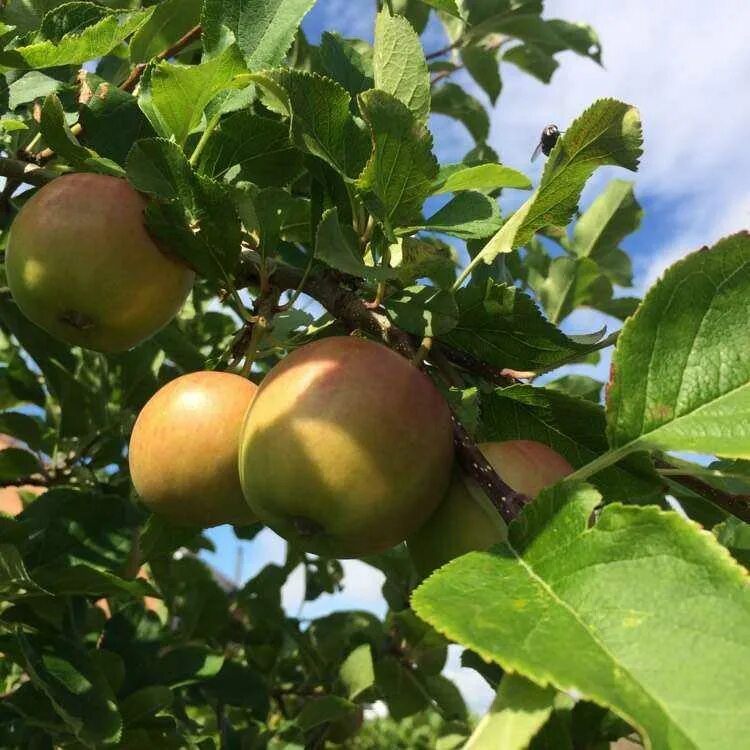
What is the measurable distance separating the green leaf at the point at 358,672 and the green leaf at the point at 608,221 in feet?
3.93

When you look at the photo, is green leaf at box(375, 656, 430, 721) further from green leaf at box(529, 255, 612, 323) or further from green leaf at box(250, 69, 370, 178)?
green leaf at box(250, 69, 370, 178)

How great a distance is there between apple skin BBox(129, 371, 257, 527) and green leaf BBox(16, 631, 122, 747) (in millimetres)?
519

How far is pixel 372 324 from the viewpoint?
1042 mm

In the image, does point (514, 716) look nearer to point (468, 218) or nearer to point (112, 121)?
point (468, 218)

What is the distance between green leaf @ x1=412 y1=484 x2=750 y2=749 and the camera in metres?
0.55

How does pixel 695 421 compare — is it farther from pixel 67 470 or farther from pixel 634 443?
pixel 67 470

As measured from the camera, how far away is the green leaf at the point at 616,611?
0.55 meters

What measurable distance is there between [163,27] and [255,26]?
7.5 inches

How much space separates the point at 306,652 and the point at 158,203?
165cm

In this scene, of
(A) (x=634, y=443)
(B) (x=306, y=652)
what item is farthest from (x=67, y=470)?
(A) (x=634, y=443)

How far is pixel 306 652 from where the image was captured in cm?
240

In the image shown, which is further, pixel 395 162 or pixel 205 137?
pixel 205 137

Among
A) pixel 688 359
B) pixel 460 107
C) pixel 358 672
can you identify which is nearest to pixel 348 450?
pixel 688 359

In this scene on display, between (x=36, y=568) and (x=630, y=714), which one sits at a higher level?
(x=630, y=714)
